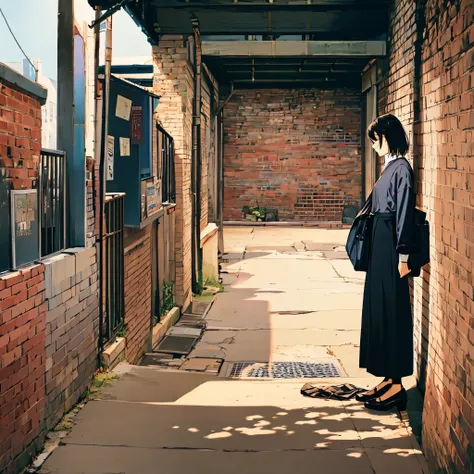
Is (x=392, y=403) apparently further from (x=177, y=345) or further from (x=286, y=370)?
(x=177, y=345)

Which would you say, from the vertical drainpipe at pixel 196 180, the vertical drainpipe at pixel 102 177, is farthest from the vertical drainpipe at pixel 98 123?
the vertical drainpipe at pixel 196 180

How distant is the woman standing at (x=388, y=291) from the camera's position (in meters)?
4.95

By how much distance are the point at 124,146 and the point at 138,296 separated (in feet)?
5.17

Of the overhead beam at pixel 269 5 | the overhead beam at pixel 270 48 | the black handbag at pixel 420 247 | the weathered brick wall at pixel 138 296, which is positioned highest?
the overhead beam at pixel 269 5

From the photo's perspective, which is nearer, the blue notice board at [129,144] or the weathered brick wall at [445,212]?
the weathered brick wall at [445,212]

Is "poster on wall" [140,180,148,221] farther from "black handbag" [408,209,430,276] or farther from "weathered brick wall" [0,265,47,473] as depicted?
"black handbag" [408,209,430,276]

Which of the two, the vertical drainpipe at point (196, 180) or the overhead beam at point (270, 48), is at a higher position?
the overhead beam at point (270, 48)

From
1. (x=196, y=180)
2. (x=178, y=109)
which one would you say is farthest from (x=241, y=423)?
(x=196, y=180)

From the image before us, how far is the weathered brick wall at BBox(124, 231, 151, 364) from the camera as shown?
22.8ft

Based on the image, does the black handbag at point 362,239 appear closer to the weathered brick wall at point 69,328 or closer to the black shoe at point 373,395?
the black shoe at point 373,395

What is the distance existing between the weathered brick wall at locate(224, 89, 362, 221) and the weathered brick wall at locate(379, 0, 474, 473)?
1429 cm

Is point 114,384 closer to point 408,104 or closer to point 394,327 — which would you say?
point 394,327

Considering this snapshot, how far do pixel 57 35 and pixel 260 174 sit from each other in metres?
15.9

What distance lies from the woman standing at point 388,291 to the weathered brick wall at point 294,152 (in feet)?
50.6
